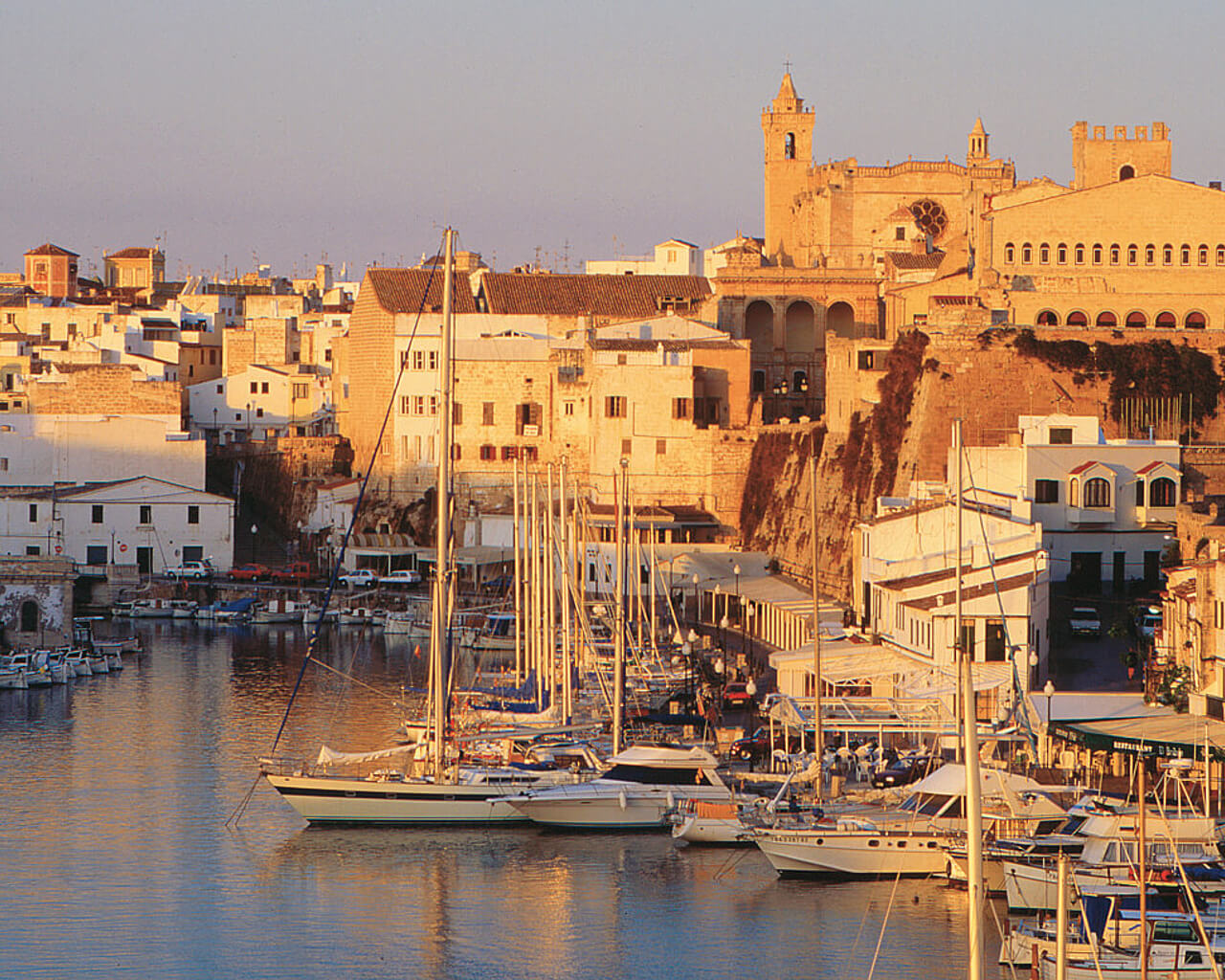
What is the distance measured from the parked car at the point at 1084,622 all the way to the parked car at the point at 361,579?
22.2 meters

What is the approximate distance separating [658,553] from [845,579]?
276 inches

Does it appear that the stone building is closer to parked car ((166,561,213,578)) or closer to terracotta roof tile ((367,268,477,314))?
parked car ((166,561,213,578))

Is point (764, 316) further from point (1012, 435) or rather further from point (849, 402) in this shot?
point (1012, 435)

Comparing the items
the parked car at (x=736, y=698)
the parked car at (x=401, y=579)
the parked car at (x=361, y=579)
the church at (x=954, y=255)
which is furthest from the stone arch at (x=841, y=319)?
the parked car at (x=736, y=698)

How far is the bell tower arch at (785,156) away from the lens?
226 feet

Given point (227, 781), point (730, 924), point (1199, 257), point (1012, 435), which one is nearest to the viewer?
point (730, 924)

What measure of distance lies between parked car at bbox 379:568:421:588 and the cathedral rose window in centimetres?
1965

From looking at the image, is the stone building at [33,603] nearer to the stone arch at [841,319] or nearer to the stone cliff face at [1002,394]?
the stone cliff face at [1002,394]

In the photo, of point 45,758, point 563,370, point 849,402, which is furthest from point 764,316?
point 45,758

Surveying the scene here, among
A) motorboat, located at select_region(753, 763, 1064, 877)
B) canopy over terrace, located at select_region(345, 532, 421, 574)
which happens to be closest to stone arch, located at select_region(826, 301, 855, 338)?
canopy over terrace, located at select_region(345, 532, 421, 574)

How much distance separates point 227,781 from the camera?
109ft

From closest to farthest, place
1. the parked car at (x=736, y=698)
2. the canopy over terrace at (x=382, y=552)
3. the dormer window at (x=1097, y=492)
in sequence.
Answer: the parked car at (x=736, y=698)
the dormer window at (x=1097, y=492)
the canopy over terrace at (x=382, y=552)

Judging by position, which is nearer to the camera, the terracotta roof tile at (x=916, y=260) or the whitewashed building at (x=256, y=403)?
the terracotta roof tile at (x=916, y=260)

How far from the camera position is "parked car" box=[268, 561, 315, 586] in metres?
56.8
